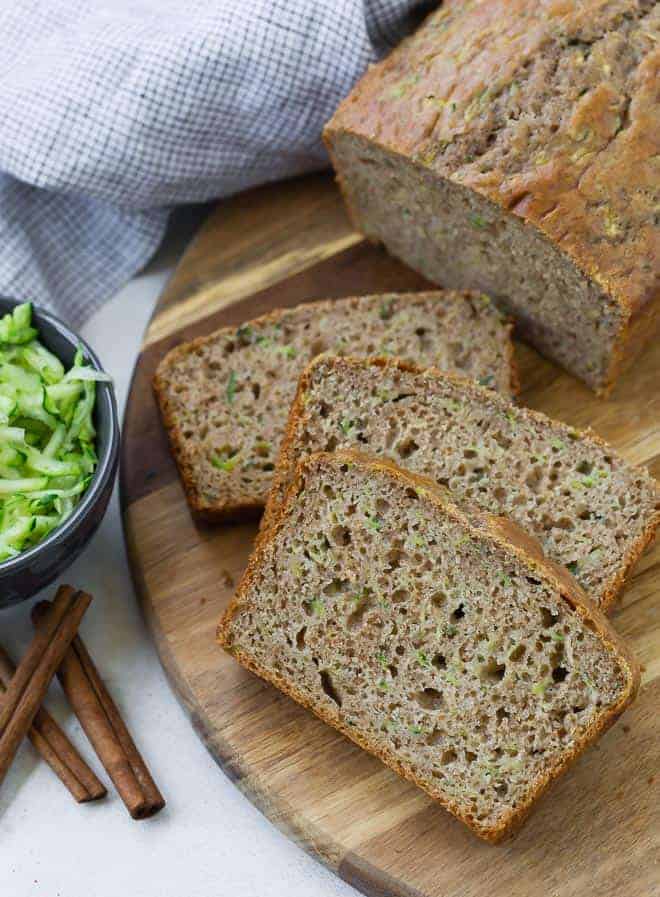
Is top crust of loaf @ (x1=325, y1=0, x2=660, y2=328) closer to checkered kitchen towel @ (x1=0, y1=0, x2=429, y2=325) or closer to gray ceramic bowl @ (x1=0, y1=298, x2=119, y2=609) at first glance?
checkered kitchen towel @ (x1=0, y1=0, x2=429, y2=325)

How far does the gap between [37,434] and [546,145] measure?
1901 mm

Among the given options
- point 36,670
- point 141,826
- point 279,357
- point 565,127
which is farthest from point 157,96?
point 141,826

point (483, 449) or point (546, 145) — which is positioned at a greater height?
point (546, 145)

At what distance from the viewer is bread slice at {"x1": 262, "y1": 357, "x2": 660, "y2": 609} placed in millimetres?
3656

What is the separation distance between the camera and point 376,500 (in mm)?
3506

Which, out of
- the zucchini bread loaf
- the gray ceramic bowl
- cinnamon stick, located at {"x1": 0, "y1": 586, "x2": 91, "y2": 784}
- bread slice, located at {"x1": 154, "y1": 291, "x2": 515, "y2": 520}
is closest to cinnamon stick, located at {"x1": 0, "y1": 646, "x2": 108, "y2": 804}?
cinnamon stick, located at {"x1": 0, "y1": 586, "x2": 91, "y2": 784}

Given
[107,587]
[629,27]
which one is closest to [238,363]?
[107,587]

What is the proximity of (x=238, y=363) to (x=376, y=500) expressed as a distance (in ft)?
3.12

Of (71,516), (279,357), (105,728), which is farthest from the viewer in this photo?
(279,357)

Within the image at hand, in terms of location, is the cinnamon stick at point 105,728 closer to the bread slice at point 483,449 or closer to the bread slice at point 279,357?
the bread slice at point 279,357

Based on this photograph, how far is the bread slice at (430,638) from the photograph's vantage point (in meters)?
3.29

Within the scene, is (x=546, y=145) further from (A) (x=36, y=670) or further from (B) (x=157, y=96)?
(A) (x=36, y=670)

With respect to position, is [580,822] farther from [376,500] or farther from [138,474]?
Result: [138,474]

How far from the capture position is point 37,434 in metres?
3.82
